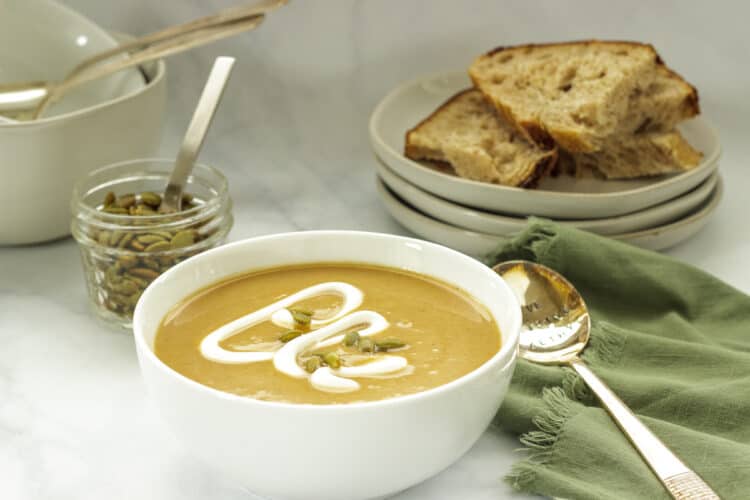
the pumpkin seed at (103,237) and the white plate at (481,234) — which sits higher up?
the pumpkin seed at (103,237)

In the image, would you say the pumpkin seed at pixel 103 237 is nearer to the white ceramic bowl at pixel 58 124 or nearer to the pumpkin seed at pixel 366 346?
the white ceramic bowl at pixel 58 124

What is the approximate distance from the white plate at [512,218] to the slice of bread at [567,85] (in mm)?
188

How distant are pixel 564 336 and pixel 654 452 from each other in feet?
1.12

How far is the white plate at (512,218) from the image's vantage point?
2.05m

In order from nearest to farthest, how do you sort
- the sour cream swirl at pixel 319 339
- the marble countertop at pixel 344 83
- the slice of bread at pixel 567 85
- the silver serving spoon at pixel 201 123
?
the sour cream swirl at pixel 319 339, the silver serving spoon at pixel 201 123, the slice of bread at pixel 567 85, the marble countertop at pixel 344 83

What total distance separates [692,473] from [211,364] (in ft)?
2.13

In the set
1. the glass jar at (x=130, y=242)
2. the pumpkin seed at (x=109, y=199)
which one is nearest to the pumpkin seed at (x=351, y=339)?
the glass jar at (x=130, y=242)

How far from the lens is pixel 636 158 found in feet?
7.54

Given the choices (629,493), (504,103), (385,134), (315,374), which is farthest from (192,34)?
(629,493)

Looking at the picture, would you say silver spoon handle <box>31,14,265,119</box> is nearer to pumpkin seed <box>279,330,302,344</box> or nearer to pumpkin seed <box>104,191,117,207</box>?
pumpkin seed <box>104,191,117,207</box>

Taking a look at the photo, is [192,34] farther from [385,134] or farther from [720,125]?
[720,125]

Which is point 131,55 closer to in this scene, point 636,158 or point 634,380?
point 636,158

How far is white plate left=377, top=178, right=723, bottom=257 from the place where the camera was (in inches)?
81.7

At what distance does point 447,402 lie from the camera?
130 cm
